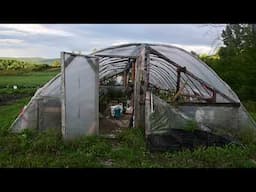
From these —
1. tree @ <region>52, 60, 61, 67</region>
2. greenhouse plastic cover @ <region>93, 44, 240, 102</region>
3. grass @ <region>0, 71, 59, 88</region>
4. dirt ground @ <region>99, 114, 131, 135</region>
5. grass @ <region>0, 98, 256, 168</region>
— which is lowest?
grass @ <region>0, 98, 256, 168</region>

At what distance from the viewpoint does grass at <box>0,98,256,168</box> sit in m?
4.19

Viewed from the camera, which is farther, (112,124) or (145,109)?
(112,124)

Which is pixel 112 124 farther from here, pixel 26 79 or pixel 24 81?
pixel 26 79

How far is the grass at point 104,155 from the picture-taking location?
13.8 ft

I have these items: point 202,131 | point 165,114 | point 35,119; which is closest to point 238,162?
point 202,131

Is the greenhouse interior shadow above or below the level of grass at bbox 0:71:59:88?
below

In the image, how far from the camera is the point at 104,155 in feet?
15.2

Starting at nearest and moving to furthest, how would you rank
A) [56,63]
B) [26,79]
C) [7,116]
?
[7,116] < [56,63] < [26,79]

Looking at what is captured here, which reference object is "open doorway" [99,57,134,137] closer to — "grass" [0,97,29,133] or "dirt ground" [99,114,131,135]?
"dirt ground" [99,114,131,135]

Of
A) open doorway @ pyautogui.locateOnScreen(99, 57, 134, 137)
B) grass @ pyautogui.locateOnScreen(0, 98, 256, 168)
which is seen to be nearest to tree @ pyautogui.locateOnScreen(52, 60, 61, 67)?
open doorway @ pyautogui.locateOnScreen(99, 57, 134, 137)

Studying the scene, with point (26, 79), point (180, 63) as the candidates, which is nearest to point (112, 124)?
point (180, 63)
